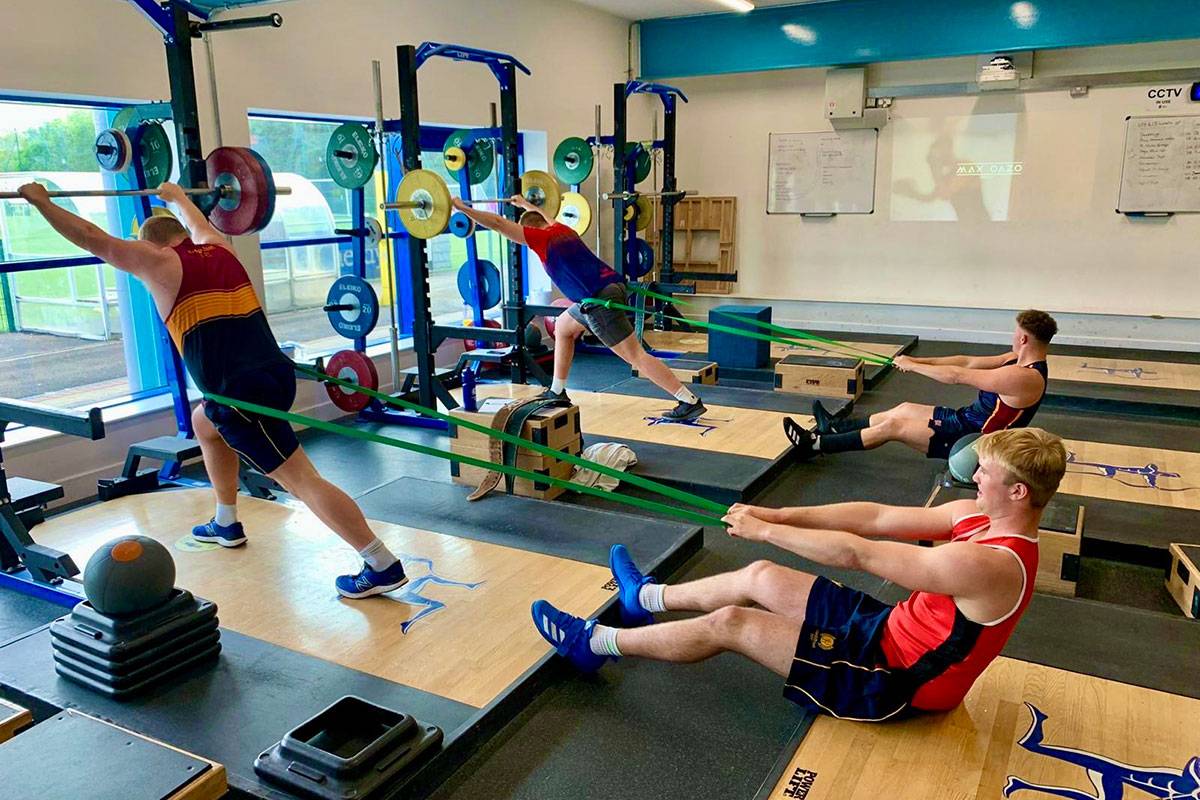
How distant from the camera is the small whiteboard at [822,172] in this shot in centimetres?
778

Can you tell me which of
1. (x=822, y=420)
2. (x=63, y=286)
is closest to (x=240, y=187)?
(x=63, y=286)

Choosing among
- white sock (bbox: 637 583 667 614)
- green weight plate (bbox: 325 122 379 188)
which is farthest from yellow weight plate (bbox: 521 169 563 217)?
white sock (bbox: 637 583 667 614)

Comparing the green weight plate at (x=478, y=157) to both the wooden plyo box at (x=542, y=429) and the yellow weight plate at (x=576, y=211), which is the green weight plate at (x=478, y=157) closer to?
the yellow weight plate at (x=576, y=211)

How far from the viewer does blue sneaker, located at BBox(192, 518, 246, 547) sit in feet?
10.5

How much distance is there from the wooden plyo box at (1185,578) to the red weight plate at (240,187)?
11.4ft

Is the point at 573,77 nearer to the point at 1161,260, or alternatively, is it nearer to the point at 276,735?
the point at 1161,260

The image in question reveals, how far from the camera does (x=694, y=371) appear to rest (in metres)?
5.88

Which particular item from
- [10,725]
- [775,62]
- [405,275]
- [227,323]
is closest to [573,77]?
[775,62]

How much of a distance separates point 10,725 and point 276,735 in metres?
0.56

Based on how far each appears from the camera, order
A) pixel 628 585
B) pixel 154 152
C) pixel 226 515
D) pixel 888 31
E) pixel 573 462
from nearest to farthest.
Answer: pixel 573 462 → pixel 628 585 → pixel 226 515 → pixel 154 152 → pixel 888 31

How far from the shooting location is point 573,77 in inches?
294

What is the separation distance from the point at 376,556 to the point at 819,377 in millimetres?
3480

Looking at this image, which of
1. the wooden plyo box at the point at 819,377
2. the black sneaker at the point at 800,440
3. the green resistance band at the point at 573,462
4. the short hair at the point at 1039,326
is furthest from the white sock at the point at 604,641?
the wooden plyo box at the point at 819,377

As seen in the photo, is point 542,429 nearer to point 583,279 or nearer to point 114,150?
point 583,279
